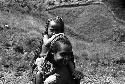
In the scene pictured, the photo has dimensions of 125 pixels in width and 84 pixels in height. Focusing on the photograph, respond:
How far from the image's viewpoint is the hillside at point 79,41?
11336mm

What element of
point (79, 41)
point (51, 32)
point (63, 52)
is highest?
point (51, 32)

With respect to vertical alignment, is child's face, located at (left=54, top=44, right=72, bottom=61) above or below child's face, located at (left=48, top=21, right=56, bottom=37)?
below

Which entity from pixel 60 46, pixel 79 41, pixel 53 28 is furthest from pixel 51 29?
pixel 79 41

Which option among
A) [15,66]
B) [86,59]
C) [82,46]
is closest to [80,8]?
[82,46]

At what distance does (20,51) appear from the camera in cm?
1256

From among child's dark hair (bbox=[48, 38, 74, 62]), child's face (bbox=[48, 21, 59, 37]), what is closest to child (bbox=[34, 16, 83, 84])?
child's face (bbox=[48, 21, 59, 37])

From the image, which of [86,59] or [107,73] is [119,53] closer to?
[86,59]

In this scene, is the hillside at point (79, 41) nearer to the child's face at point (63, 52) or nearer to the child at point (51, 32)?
the child at point (51, 32)

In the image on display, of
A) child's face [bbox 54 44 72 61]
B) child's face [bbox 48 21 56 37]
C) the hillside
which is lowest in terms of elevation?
the hillside

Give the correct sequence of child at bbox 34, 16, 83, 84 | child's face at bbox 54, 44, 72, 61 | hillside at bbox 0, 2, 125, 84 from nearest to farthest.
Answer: child's face at bbox 54, 44, 72, 61 → child at bbox 34, 16, 83, 84 → hillside at bbox 0, 2, 125, 84

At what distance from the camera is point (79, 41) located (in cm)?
1772

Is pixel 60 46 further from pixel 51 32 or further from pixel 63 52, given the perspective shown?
pixel 51 32

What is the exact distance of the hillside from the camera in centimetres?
1134

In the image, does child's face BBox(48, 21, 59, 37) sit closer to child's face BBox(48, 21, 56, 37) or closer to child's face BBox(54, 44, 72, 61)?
child's face BBox(48, 21, 56, 37)
